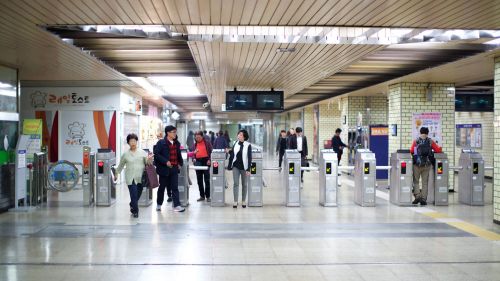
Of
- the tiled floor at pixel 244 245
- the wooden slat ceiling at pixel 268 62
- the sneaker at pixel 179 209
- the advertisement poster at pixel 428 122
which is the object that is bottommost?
the tiled floor at pixel 244 245

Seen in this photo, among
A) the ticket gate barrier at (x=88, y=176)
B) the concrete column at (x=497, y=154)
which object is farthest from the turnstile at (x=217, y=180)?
the concrete column at (x=497, y=154)

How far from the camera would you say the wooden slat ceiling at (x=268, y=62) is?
27.1ft

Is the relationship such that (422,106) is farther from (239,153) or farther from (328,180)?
(239,153)

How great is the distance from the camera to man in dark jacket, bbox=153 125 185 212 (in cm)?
907

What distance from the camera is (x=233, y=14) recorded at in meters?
5.86

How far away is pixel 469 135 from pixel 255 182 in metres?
11.1

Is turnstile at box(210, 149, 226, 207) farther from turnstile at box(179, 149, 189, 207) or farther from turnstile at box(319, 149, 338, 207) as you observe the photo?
turnstile at box(319, 149, 338, 207)

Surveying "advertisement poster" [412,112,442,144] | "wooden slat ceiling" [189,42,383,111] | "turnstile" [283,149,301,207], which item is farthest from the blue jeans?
"advertisement poster" [412,112,442,144]

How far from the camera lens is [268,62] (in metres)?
10.0

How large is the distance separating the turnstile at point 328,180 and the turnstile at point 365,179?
54 cm

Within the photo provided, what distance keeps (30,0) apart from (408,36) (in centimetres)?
543

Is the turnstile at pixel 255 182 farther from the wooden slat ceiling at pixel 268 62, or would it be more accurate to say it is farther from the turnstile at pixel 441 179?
the turnstile at pixel 441 179

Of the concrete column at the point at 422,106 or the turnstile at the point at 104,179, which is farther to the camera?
the concrete column at the point at 422,106

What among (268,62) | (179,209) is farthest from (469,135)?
(179,209)
